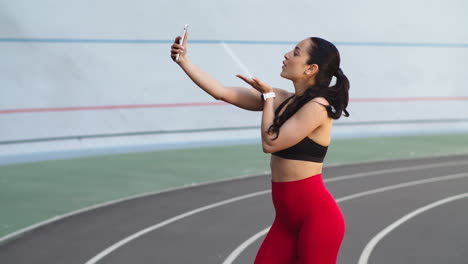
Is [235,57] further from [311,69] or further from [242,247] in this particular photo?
[311,69]

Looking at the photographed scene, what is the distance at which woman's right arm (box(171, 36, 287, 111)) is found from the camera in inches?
157

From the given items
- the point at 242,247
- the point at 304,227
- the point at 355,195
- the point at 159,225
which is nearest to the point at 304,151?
the point at 304,227

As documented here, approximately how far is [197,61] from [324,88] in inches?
464

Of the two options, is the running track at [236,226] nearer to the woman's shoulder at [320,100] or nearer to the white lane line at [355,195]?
the white lane line at [355,195]

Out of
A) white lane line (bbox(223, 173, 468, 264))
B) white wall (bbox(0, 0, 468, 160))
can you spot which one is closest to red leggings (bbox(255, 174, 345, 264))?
white lane line (bbox(223, 173, 468, 264))

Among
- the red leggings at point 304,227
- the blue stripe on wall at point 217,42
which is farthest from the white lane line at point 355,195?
the blue stripe on wall at point 217,42

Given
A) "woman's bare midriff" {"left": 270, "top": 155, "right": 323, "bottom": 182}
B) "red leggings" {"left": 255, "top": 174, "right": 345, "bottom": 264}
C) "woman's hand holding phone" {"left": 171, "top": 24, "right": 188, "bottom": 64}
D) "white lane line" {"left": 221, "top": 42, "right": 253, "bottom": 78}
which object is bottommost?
"red leggings" {"left": 255, "top": 174, "right": 345, "bottom": 264}

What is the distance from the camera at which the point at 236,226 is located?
8102 millimetres

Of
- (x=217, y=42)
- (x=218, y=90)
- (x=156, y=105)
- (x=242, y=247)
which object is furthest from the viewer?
(x=217, y=42)

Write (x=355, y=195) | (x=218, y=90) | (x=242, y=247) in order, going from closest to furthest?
(x=218, y=90)
(x=242, y=247)
(x=355, y=195)

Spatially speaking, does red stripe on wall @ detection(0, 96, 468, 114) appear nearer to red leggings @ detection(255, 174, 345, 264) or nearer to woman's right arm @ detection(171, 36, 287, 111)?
woman's right arm @ detection(171, 36, 287, 111)

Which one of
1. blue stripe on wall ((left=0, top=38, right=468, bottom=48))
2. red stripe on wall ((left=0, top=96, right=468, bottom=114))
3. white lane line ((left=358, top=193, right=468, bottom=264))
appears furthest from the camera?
blue stripe on wall ((left=0, top=38, right=468, bottom=48))

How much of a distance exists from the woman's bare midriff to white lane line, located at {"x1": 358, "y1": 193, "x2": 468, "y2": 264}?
313 cm

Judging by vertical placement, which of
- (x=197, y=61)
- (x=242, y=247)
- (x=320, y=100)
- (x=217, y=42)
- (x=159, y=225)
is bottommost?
(x=242, y=247)
